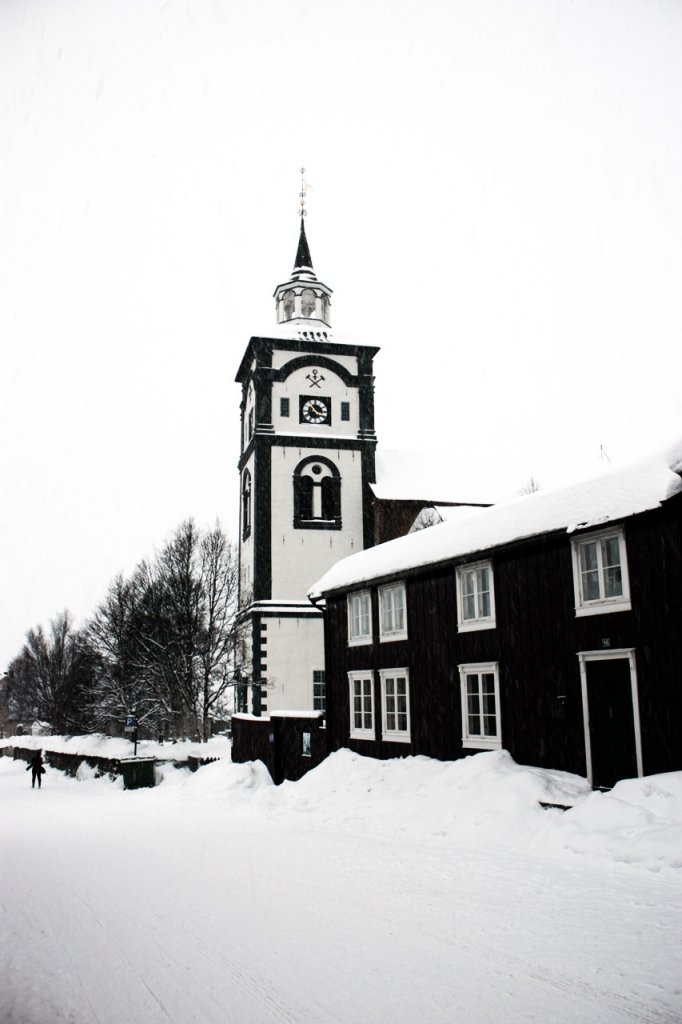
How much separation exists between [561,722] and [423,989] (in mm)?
9381

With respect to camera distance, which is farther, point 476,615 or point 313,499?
point 313,499

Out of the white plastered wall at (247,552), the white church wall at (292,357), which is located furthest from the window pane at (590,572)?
the white church wall at (292,357)

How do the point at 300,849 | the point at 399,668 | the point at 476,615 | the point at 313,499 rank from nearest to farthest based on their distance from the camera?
the point at 300,849 < the point at 476,615 < the point at 399,668 < the point at 313,499

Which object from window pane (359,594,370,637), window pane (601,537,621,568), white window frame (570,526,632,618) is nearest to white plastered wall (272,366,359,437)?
window pane (359,594,370,637)

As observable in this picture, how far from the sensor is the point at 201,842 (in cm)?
1400

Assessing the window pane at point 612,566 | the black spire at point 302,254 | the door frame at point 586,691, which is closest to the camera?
the door frame at point 586,691

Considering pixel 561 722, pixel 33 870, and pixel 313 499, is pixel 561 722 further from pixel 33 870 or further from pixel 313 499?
pixel 313 499

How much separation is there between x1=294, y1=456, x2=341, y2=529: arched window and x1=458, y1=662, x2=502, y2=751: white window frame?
2055cm

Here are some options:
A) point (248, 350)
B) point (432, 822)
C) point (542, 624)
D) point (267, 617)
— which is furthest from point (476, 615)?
point (248, 350)

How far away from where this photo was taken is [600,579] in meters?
14.7

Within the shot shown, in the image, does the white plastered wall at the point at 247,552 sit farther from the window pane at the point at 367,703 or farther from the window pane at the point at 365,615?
the window pane at the point at 367,703

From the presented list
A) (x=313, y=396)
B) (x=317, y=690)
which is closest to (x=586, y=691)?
(x=317, y=690)

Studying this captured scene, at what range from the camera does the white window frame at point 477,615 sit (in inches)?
682

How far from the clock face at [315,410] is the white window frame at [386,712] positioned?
66.7 feet
